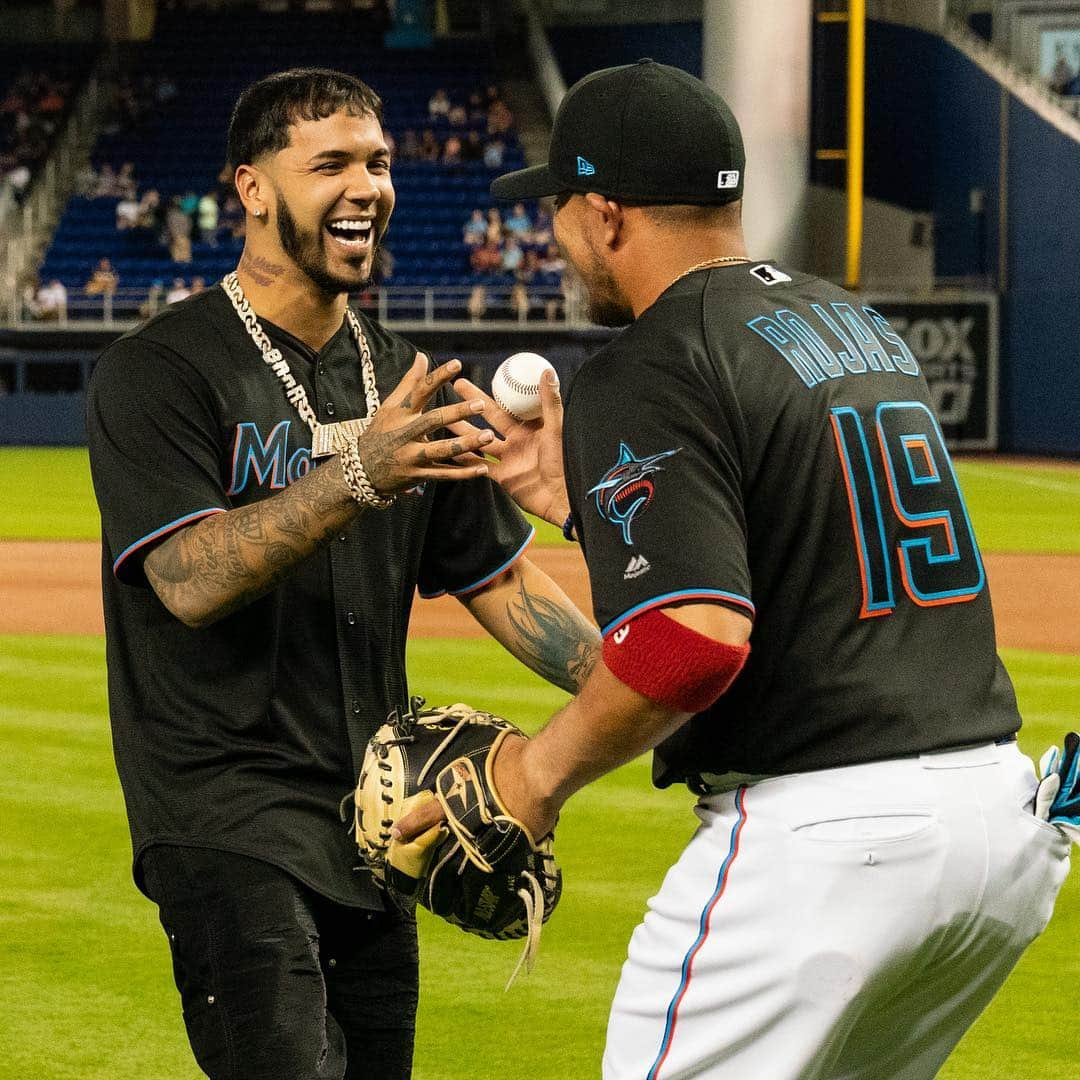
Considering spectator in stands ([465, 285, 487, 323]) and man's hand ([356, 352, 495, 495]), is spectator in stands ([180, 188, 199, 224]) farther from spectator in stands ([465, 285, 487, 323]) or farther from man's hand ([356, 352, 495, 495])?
man's hand ([356, 352, 495, 495])

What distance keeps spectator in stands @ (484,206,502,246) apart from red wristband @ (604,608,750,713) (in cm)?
2838

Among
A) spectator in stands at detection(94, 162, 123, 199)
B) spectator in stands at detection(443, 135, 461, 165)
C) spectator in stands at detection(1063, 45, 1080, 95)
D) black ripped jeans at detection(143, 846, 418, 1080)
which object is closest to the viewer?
black ripped jeans at detection(143, 846, 418, 1080)

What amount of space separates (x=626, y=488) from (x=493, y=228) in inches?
1127

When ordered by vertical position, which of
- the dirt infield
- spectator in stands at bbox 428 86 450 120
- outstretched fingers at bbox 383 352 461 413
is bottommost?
the dirt infield

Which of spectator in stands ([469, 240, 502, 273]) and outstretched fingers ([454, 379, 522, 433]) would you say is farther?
spectator in stands ([469, 240, 502, 273])

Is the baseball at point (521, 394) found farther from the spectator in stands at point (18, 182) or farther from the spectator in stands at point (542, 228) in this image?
the spectator in stands at point (18, 182)

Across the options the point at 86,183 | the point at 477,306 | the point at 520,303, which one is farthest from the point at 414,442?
the point at 86,183

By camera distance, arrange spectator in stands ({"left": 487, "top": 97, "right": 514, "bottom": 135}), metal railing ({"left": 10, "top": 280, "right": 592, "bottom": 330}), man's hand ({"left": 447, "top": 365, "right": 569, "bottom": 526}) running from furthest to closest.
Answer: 1. spectator in stands ({"left": 487, "top": 97, "right": 514, "bottom": 135})
2. metal railing ({"left": 10, "top": 280, "right": 592, "bottom": 330})
3. man's hand ({"left": 447, "top": 365, "right": 569, "bottom": 526})

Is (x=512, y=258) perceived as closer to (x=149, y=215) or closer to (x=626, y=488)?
(x=149, y=215)

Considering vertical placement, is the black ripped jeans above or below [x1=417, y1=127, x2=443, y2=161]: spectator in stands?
below

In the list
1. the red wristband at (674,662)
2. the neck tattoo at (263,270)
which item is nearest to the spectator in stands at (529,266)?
the neck tattoo at (263,270)

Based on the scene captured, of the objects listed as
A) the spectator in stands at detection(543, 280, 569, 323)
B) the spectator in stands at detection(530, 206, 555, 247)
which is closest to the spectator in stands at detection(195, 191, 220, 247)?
the spectator in stands at detection(530, 206, 555, 247)

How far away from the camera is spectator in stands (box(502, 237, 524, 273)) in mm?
29766

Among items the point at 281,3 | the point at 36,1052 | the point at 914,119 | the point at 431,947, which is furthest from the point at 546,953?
the point at 281,3
